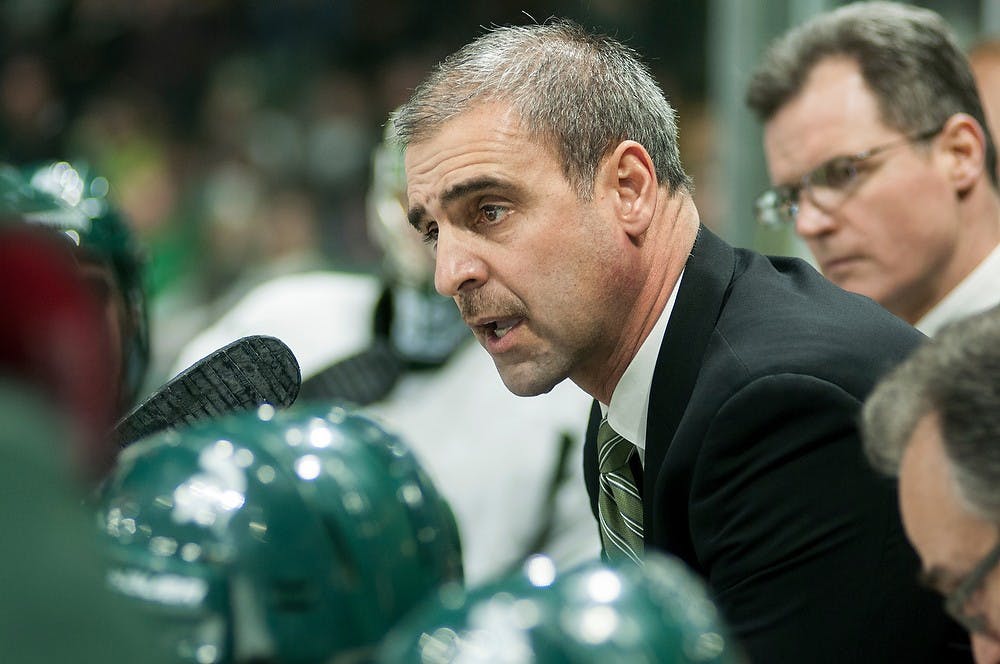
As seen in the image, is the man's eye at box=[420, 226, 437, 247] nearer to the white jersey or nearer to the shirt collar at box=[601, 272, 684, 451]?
the shirt collar at box=[601, 272, 684, 451]

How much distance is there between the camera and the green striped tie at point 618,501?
5.37ft

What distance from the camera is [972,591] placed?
991 millimetres

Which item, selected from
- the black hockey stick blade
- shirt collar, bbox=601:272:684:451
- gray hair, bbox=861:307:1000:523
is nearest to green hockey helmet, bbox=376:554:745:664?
gray hair, bbox=861:307:1000:523

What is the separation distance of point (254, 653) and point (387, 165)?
2.69 m

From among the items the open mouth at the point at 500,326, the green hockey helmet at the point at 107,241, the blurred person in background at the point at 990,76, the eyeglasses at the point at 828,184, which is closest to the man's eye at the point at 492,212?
the open mouth at the point at 500,326

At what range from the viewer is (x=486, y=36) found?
1781mm

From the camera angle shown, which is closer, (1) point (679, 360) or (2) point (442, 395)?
(1) point (679, 360)

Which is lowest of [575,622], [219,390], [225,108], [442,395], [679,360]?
[225,108]

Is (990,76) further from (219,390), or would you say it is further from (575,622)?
(575,622)

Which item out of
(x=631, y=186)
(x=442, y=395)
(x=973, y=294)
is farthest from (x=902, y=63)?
(x=442, y=395)

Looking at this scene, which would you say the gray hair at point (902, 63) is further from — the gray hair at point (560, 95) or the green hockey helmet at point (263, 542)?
the green hockey helmet at point (263, 542)

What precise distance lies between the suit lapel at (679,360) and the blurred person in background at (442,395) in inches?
47.8

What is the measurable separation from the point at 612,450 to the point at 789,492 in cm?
33

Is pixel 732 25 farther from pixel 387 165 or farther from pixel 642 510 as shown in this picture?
pixel 642 510
